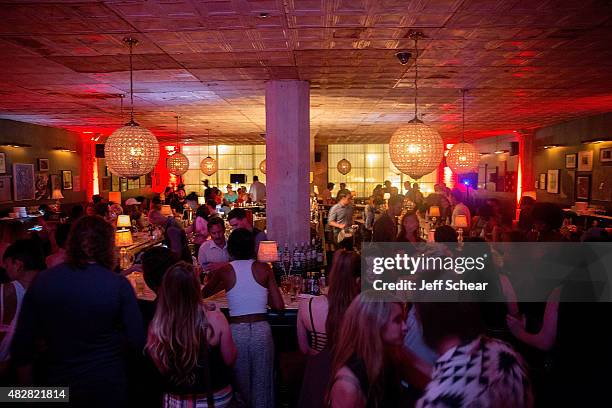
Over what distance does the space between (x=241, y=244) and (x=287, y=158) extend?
2.78 m

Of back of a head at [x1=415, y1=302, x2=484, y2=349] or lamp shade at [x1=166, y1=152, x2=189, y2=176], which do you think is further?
lamp shade at [x1=166, y1=152, x2=189, y2=176]

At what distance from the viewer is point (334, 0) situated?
3297mm

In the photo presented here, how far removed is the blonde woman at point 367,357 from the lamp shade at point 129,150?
3.40 m

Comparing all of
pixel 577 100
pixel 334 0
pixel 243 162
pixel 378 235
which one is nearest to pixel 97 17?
pixel 334 0

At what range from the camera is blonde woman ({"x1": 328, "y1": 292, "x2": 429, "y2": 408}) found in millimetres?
1858

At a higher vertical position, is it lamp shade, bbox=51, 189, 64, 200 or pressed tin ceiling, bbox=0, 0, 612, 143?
pressed tin ceiling, bbox=0, 0, 612, 143

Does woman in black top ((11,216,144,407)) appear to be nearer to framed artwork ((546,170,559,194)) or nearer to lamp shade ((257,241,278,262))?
lamp shade ((257,241,278,262))

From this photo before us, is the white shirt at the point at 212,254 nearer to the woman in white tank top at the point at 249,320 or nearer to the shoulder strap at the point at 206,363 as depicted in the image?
the woman in white tank top at the point at 249,320

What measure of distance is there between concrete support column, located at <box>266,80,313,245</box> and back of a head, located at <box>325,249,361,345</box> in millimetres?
3220

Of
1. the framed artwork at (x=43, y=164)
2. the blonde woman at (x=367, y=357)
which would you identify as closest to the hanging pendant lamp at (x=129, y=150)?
the blonde woman at (x=367, y=357)

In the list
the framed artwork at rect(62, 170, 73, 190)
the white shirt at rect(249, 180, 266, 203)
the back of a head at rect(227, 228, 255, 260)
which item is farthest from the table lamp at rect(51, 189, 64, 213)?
the back of a head at rect(227, 228, 255, 260)

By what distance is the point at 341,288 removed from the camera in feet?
9.42

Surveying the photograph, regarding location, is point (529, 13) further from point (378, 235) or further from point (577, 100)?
point (577, 100)

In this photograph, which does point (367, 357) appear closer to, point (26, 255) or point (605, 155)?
point (26, 255)
